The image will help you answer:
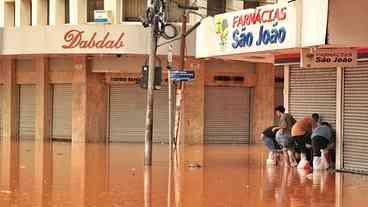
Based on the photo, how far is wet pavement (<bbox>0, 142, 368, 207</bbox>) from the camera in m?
14.5

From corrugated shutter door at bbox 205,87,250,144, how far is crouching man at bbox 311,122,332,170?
47.7 ft

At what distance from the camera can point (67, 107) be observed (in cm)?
3653

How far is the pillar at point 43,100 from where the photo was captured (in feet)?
120

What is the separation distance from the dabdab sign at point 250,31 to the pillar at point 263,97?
38.9 feet

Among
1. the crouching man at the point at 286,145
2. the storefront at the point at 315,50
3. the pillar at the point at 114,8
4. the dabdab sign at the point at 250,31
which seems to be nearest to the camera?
the storefront at the point at 315,50

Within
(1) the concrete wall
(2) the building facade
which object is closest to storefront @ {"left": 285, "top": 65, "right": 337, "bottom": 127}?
(2) the building facade

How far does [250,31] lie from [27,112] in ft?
63.9

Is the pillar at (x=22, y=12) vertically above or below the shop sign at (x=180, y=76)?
above

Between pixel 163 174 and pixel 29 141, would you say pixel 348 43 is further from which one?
pixel 29 141

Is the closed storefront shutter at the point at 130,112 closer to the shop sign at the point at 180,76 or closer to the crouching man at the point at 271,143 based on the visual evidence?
the shop sign at the point at 180,76

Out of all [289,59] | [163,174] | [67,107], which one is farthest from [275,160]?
[67,107]

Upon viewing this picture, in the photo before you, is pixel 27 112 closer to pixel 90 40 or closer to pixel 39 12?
pixel 39 12

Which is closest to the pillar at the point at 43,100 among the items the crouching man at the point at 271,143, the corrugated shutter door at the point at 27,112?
the corrugated shutter door at the point at 27,112

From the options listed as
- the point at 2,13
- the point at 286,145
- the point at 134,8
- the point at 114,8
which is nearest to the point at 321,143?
the point at 286,145
